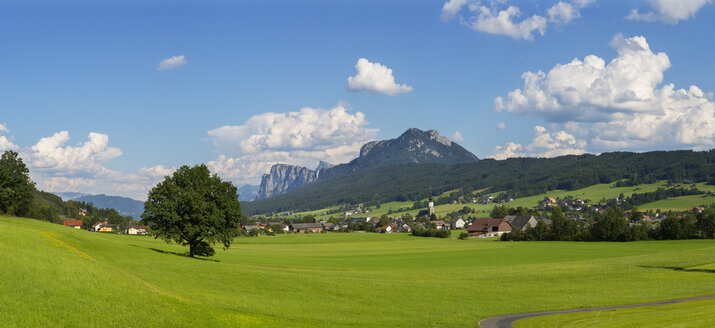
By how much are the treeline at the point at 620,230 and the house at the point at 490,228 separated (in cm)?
3778

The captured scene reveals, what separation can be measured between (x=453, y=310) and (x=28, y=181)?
3983 inches

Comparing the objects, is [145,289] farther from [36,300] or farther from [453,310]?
[453,310]

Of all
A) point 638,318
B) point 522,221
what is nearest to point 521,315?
point 638,318

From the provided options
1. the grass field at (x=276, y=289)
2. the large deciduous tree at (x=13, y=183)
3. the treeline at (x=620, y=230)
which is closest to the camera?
the grass field at (x=276, y=289)

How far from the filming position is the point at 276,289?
4716cm

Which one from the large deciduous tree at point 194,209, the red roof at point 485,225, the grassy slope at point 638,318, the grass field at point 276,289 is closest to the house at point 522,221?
the red roof at point 485,225

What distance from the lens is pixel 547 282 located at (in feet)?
203

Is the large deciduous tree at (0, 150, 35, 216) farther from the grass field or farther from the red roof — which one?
the red roof

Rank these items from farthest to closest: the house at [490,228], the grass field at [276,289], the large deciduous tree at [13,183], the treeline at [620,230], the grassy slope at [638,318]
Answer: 1. the house at [490,228]
2. the treeline at [620,230]
3. the large deciduous tree at [13,183]
4. the grassy slope at [638,318]
5. the grass field at [276,289]

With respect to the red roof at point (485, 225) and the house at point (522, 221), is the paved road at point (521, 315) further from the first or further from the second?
the house at point (522, 221)

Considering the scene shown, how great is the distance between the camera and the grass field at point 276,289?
83.9 feet

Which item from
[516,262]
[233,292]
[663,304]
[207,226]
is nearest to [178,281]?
[233,292]

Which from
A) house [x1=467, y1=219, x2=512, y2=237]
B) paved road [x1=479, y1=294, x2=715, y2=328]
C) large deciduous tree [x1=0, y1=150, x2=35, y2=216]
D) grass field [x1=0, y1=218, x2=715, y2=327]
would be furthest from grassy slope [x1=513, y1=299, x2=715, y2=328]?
house [x1=467, y1=219, x2=512, y2=237]

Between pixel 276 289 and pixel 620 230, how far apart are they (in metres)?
111
